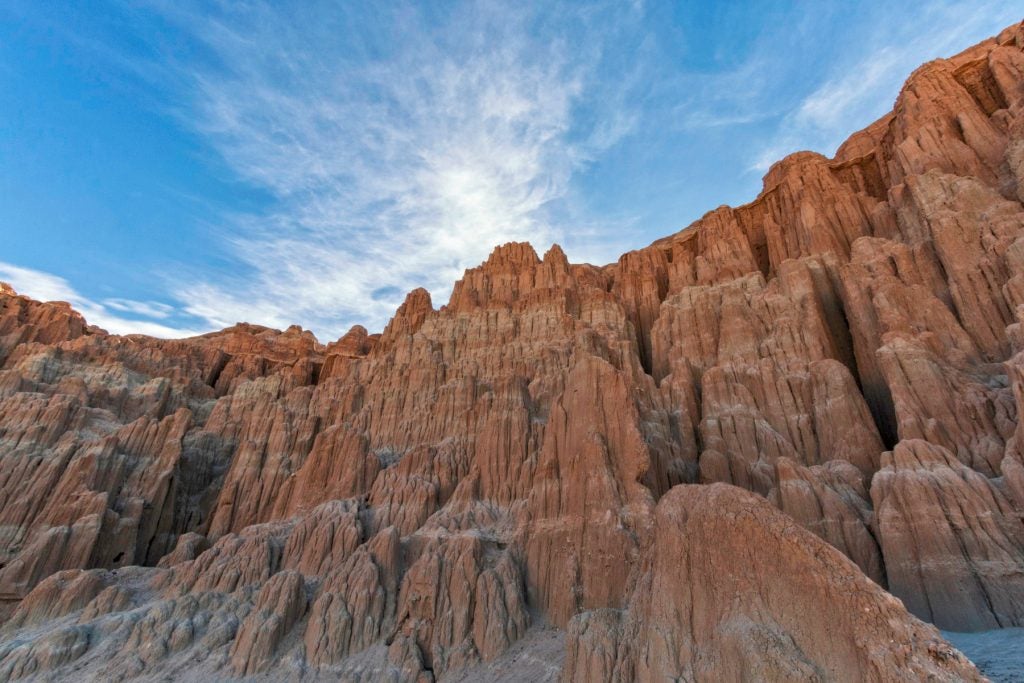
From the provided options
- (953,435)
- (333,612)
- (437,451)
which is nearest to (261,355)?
(437,451)

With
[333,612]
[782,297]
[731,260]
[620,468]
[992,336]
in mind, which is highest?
[731,260]

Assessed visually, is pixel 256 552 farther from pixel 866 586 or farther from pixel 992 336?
pixel 992 336

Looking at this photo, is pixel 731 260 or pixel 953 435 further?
pixel 731 260

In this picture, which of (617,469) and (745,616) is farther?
(617,469)

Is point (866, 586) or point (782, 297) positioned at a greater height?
point (782, 297)

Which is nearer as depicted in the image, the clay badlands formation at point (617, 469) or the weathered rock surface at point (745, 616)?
the weathered rock surface at point (745, 616)

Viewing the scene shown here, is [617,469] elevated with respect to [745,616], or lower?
elevated

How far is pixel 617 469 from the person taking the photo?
27.8m

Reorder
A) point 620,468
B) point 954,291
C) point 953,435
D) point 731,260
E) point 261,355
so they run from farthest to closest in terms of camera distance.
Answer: point 261,355
point 731,260
point 954,291
point 620,468
point 953,435

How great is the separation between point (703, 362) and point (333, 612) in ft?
104

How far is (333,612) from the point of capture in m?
26.0

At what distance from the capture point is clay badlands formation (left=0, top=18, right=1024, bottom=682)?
1456 cm

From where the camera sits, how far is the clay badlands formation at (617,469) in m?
14.6

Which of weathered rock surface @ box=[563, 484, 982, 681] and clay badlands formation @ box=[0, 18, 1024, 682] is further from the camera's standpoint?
clay badlands formation @ box=[0, 18, 1024, 682]
